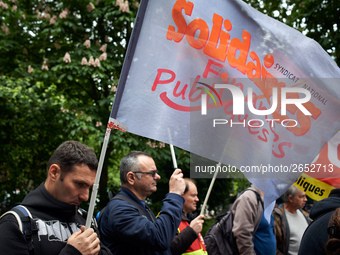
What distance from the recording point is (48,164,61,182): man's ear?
230 centimetres

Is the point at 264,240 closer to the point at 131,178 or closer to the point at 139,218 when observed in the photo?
the point at 131,178

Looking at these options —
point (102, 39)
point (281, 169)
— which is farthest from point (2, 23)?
point (281, 169)

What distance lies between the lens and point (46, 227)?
6.89ft

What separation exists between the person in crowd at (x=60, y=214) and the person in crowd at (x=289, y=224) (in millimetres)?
3374

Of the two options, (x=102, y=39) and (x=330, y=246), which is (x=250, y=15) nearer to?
(x=330, y=246)

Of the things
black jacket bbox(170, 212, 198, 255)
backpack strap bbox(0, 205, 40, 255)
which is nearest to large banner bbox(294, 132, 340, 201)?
black jacket bbox(170, 212, 198, 255)

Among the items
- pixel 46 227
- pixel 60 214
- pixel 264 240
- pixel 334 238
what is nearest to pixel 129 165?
pixel 60 214

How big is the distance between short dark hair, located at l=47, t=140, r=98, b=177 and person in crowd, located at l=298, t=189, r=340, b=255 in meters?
1.44

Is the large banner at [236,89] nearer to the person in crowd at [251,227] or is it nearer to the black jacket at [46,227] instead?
the black jacket at [46,227]

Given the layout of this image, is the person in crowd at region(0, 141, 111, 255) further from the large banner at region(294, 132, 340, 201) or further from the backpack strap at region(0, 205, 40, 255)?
the large banner at region(294, 132, 340, 201)

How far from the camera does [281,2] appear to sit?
11602 millimetres

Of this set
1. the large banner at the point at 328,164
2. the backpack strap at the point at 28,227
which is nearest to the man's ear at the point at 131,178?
the backpack strap at the point at 28,227

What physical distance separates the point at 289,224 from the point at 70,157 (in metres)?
3.84

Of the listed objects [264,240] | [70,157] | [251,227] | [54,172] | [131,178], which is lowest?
[264,240]
